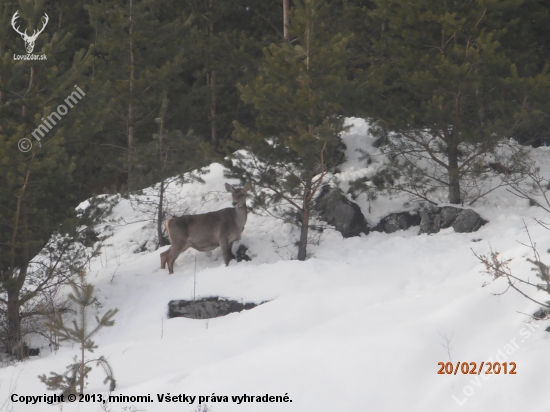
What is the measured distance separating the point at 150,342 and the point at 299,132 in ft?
16.9

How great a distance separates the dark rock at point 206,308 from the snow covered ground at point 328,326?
7.7 inches

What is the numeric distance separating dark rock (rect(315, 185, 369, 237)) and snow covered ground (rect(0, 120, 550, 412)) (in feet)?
1.01

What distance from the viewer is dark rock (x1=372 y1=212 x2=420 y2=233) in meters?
13.9

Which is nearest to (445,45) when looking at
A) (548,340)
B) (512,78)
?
(512,78)

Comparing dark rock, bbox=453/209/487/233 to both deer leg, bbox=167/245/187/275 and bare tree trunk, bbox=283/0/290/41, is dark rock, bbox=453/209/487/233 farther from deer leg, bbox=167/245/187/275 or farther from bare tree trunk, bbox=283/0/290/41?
bare tree trunk, bbox=283/0/290/41

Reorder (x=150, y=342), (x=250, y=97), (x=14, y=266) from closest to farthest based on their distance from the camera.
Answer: (x=150, y=342)
(x=14, y=266)
(x=250, y=97)

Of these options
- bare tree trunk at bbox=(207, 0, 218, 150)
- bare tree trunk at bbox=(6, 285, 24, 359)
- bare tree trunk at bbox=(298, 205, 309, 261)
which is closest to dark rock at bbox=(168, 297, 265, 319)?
bare tree trunk at bbox=(298, 205, 309, 261)

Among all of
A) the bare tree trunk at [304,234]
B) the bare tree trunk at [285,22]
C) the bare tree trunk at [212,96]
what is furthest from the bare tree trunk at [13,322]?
the bare tree trunk at [212,96]

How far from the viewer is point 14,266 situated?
1134cm

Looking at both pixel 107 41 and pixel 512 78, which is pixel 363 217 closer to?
pixel 512 78

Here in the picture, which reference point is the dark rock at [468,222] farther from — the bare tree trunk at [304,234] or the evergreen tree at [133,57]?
the evergreen tree at [133,57]

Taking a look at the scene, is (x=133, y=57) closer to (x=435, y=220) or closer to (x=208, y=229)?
(x=208, y=229)

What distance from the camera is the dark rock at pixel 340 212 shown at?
13.8 meters
